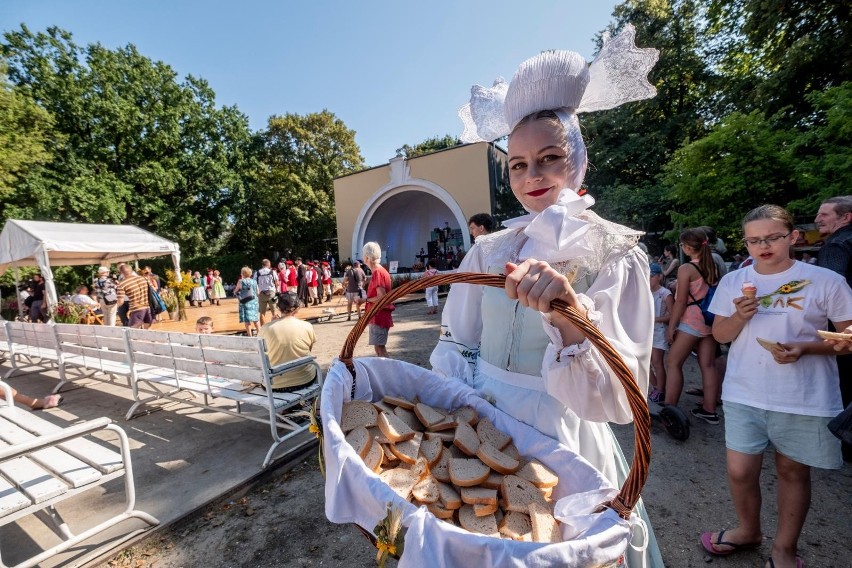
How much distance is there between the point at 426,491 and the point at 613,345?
23.7 inches

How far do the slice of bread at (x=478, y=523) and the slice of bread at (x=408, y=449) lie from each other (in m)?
0.19

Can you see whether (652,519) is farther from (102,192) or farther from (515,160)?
(102,192)

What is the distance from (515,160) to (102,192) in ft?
75.6

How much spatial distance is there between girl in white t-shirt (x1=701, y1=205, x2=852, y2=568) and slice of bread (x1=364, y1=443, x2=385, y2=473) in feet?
5.98

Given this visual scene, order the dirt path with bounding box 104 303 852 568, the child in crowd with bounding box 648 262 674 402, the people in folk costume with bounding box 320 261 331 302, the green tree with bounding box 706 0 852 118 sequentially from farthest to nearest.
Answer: the people in folk costume with bounding box 320 261 331 302 < the green tree with bounding box 706 0 852 118 < the child in crowd with bounding box 648 262 674 402 < the dirt path with bounding box 104 303 852 568

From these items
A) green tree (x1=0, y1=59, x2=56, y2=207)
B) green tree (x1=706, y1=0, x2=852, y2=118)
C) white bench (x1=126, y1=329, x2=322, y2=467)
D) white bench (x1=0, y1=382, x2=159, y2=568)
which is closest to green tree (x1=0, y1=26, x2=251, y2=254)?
green tree (x1=0, y1=59, x2=56, y2=207)

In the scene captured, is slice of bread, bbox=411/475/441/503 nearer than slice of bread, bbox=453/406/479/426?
Yes

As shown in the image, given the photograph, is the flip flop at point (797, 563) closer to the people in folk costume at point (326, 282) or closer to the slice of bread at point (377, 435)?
the slice of bread at point (377, 435)

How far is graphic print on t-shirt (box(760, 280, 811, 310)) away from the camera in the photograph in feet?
5.63

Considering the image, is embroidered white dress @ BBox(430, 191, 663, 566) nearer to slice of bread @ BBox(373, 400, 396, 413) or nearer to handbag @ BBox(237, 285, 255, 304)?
slice of bread @ BBox(373, 400, 396, 413)

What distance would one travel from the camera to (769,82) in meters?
9.16

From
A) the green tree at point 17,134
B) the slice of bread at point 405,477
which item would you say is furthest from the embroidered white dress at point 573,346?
the green tree at point 17,134

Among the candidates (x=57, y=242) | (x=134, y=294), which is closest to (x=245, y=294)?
(x=134, y=294)

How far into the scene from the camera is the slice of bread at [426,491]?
36.3 inches
